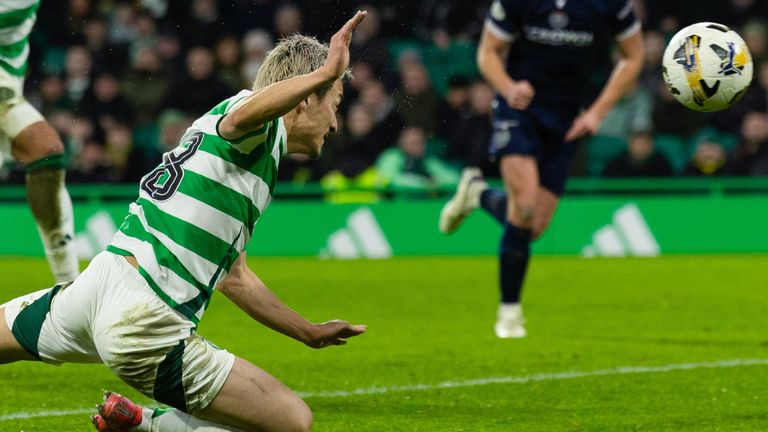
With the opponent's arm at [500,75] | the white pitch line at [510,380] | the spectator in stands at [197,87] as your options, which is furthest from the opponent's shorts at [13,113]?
the spectator in stands at [197,87]

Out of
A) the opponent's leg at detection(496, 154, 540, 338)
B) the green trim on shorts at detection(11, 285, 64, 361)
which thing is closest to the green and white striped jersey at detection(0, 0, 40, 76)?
the opponent's leg at detection(496, 154, 540, 338)

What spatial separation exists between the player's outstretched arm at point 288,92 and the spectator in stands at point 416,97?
9.73 meters

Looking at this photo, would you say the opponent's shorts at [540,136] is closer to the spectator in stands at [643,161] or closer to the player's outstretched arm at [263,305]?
the player's outstretched arm at [263,305]

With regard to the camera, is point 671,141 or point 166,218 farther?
point 671,141

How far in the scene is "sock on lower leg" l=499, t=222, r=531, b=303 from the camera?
8258 millimetres

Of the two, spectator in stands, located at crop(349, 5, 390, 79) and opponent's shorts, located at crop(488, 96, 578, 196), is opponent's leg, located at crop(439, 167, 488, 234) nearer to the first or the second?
spectator in stands, located at crop(349, 5, 390, 79)

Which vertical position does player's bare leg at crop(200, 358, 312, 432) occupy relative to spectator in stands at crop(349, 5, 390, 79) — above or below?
above

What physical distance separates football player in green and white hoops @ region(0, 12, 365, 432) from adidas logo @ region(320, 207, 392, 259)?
431 inches

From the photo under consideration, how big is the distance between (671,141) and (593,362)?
9272mm

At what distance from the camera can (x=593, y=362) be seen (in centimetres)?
730

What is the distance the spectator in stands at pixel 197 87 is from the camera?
50.0 feet

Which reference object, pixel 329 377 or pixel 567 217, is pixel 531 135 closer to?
pixel 329 377

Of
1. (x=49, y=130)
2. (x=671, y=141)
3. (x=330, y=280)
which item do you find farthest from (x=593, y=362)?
(x=671, y=141)

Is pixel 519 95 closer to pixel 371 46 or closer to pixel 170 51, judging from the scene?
pixel 371 46
